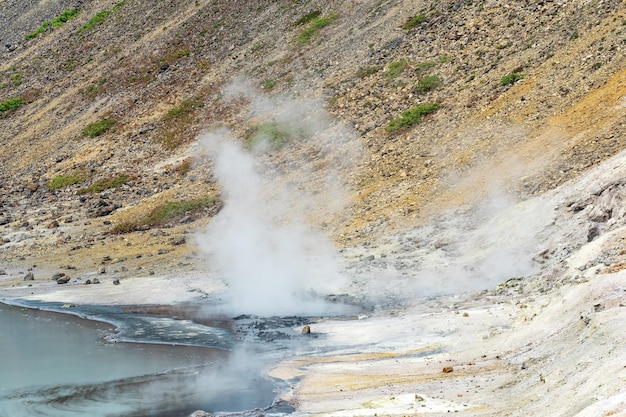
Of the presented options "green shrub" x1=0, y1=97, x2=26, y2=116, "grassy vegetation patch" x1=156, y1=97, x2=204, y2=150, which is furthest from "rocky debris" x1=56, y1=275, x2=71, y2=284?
"green shrub" x1=0, y1=97, x2=26, y2=116

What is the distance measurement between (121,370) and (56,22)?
72040 mm

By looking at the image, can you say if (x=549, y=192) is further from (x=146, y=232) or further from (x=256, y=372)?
(x=146, y=232)

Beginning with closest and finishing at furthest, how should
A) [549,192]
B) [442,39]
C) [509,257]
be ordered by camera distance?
1. [509,257]
2. [549,192]
3. [442,39]

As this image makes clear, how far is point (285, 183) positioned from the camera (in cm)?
4588

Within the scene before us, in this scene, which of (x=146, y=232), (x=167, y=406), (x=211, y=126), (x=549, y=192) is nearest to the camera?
(x=167, y=406)

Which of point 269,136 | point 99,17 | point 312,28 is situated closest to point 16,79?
point 99,17

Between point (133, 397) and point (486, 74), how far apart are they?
99.7 ft

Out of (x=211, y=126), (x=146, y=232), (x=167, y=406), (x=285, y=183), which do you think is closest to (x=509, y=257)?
(x=167, y=406)

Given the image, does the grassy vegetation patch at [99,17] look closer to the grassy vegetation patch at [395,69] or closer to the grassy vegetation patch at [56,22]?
the grassy vegetation patch at [56,22]

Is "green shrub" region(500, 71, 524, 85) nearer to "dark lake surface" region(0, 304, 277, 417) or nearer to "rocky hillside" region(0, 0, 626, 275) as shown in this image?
"rocky hillside" region(0, 0, 626, 275)

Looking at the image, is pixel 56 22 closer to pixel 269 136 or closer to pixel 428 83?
pixel 269 136

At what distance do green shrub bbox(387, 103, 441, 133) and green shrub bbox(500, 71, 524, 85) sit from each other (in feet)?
11.6

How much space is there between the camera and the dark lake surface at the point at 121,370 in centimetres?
2136

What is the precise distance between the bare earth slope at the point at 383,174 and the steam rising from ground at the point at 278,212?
300 millimetres
